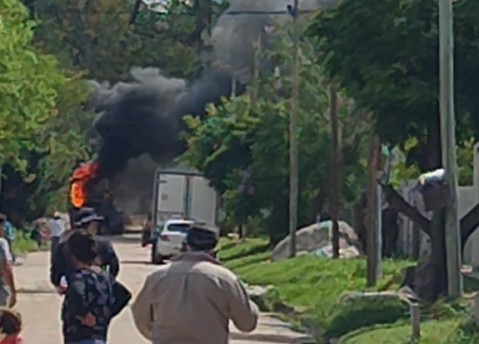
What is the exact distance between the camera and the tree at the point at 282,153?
47.4 metres

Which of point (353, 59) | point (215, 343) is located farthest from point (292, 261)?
point (215, 343)

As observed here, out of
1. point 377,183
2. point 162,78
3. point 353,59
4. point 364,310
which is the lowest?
point 364,310

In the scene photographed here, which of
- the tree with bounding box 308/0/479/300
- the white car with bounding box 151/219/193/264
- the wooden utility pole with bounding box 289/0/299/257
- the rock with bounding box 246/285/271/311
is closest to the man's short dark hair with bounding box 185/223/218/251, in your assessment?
the tree with bounding box 308/0/479/300

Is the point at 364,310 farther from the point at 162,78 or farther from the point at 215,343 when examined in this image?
the point at 162,78

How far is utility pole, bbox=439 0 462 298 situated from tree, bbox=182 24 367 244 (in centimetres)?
1925

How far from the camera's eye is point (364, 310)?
22.3m

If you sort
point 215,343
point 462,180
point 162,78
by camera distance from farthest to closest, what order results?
point 162,78
point 462,180
point 215,343

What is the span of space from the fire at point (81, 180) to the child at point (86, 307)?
220 feet

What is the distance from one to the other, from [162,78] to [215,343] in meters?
83.4

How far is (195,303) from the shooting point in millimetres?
9180

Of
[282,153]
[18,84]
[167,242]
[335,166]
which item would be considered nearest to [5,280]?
[335,166]

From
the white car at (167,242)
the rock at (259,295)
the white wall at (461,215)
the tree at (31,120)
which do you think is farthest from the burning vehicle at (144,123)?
the rock at (259,295)

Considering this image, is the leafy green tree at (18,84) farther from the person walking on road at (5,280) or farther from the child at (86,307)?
the child at (86,307)

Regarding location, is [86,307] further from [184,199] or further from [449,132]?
[184,199]
